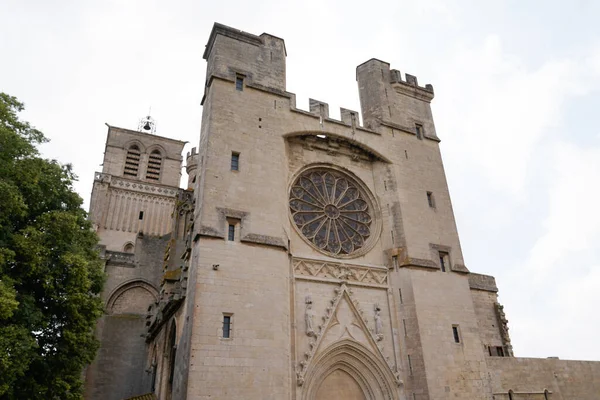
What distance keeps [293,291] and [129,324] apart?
30.5 ft

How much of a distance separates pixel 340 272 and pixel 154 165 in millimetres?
24289

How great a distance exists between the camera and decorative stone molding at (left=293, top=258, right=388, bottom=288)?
13844 mm

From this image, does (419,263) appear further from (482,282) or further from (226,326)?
(226,326)

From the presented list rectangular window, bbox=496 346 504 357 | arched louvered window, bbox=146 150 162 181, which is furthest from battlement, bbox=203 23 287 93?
arched louvered window, bbox=146 150 162 181

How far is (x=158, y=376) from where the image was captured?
15.0 m

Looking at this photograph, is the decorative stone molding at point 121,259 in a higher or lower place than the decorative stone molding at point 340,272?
higher

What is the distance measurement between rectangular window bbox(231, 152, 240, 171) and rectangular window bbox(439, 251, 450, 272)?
7649mm

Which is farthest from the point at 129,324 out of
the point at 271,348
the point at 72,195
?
the point at 271,348

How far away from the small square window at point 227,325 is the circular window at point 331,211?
14.1 feet

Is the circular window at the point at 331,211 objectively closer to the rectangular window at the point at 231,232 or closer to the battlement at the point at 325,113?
the battlement at the point at 325,113

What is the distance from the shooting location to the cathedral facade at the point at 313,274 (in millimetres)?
11680

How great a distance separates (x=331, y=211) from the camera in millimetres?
15867

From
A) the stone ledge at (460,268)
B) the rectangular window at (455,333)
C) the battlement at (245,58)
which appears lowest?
the rectangular window at (455,333)

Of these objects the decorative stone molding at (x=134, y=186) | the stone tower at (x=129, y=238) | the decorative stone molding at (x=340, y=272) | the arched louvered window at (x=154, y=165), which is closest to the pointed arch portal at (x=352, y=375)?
the decorative stone molding at (x=340, y=272)
